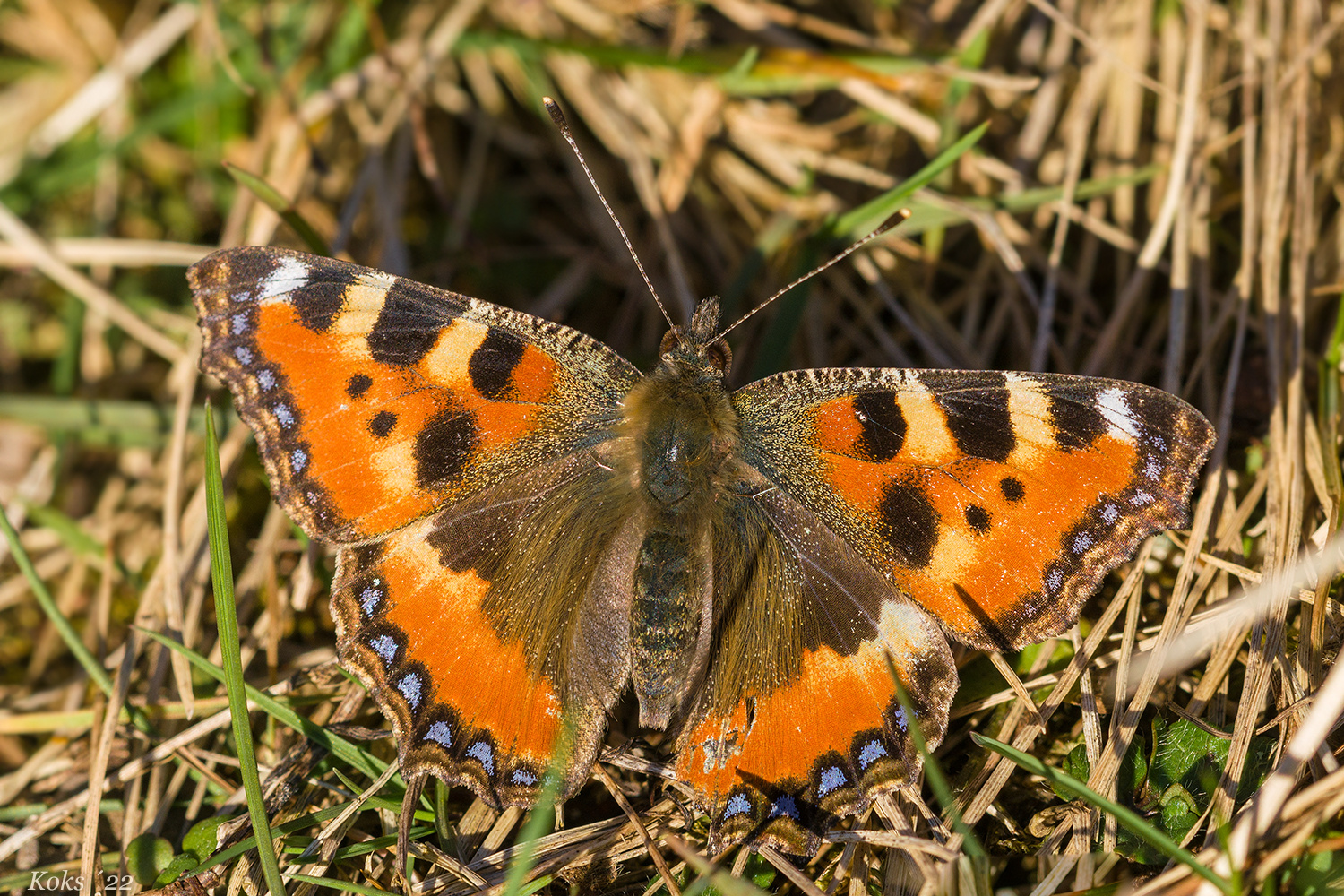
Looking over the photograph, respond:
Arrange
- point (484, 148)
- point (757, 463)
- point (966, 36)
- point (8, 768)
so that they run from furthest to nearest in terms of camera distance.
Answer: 1. point (484, 148)
2. point (966, 36)
3. point (8, 768)
4. point (757, 463)

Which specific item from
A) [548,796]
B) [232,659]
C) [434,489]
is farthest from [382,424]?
[548,796]

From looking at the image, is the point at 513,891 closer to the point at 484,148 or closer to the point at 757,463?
the point at 757,463

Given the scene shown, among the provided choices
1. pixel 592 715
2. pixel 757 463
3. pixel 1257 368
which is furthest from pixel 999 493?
pixel 1257 368

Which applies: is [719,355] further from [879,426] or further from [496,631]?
[496,631]

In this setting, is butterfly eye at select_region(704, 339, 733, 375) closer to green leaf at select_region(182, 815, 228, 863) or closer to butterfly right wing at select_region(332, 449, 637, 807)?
butterfly right wing at select_region(332, 449, 637, 807)

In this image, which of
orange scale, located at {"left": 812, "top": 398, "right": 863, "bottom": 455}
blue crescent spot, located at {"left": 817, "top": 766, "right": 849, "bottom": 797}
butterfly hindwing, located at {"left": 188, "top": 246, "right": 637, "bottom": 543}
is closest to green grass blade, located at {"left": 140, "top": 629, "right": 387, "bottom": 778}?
butterfly hindwing, located at {"left": 188, "top": 246, "right": 637, "bottom": 543}

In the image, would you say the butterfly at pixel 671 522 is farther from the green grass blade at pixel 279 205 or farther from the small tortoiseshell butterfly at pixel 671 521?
the green grass blade at pixel 279 205

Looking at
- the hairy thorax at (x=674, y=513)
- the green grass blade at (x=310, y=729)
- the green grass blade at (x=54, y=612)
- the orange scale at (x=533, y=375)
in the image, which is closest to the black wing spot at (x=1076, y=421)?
the hairy thorax at (x=674, y=513)
